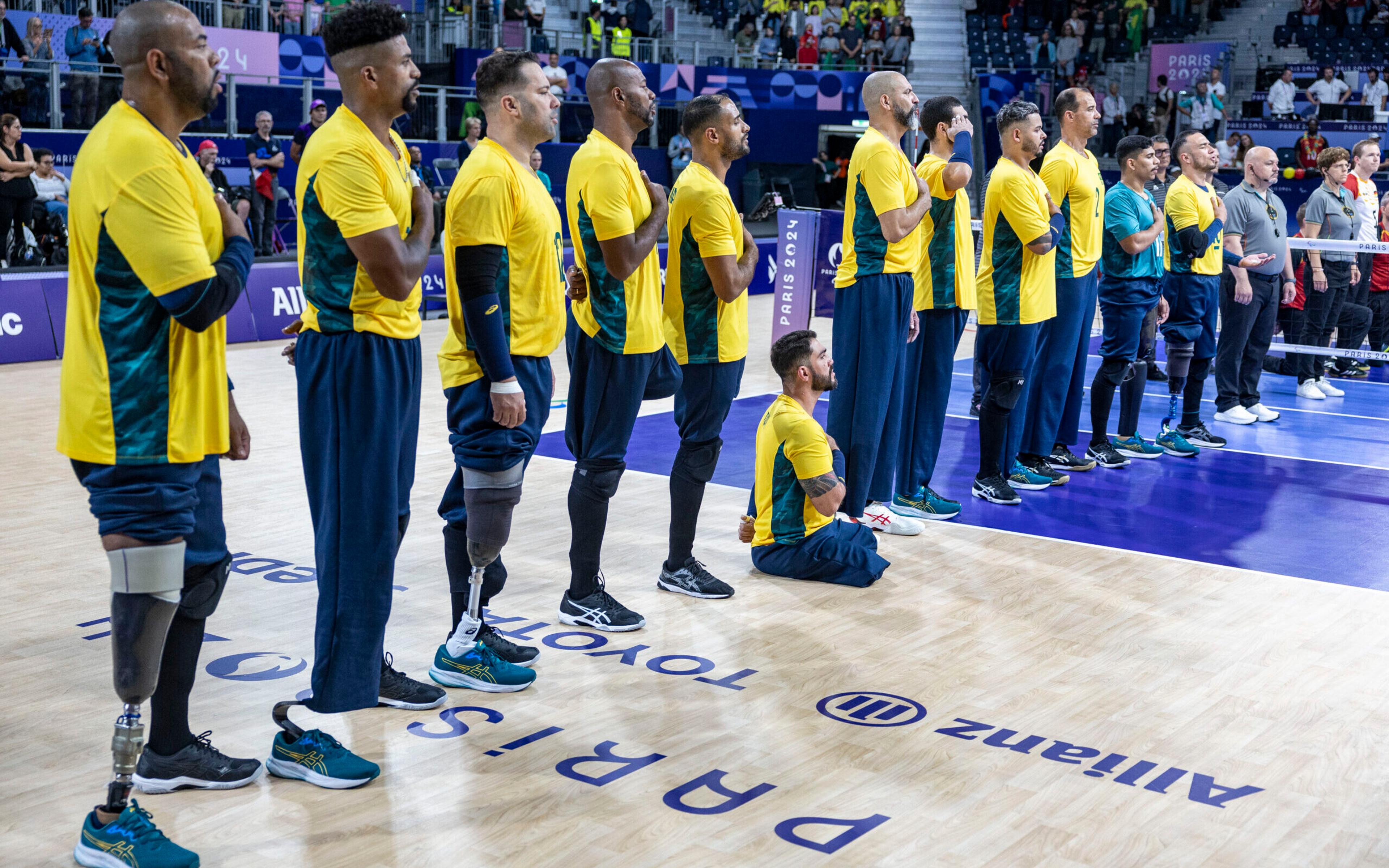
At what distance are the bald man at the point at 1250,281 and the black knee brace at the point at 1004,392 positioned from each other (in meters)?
2.93

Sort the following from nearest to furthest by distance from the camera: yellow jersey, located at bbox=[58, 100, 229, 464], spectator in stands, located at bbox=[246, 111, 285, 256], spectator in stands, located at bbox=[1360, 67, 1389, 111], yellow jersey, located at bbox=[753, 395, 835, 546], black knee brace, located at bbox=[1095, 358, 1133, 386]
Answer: yellow jersey, located at bbox=[58, 100, 229, 464] → yellow jersey, located at bbox=[753, 395, 835, 546] → black knee brace, located at bbox=[1095, 358, 1133, 386] → spectator in stands, located at bbox=[246, 111, 285, 256] → spectator in stands, located at bbox=[1360, 67, 1389, 111]

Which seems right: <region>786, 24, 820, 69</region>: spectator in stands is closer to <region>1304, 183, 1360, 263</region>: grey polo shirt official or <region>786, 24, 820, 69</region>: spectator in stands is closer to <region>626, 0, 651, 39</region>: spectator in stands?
<region>626, 0, 651, 39</region>: spectator in stands

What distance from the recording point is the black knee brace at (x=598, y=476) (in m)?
5.14

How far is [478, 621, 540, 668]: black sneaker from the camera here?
15.5 feet

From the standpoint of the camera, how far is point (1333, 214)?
1102cm

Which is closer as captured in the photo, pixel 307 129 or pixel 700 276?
pixel 700 276

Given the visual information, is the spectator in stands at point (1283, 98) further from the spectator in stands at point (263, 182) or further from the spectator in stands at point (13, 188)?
the spectator in stands at point (13, 188)

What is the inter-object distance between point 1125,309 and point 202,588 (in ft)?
20.8

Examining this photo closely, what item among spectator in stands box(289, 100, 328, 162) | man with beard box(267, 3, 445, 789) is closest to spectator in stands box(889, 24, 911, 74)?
spectator in stands box(289, 100, 328, 162)

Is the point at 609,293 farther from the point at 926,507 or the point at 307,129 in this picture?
the point at 307,129

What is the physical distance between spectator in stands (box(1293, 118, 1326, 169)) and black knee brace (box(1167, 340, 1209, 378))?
41.6ft

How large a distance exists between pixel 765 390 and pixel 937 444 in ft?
12.7

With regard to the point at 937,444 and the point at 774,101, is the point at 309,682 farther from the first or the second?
the point at 774,101

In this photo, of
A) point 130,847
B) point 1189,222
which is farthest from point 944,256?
point 130,847
